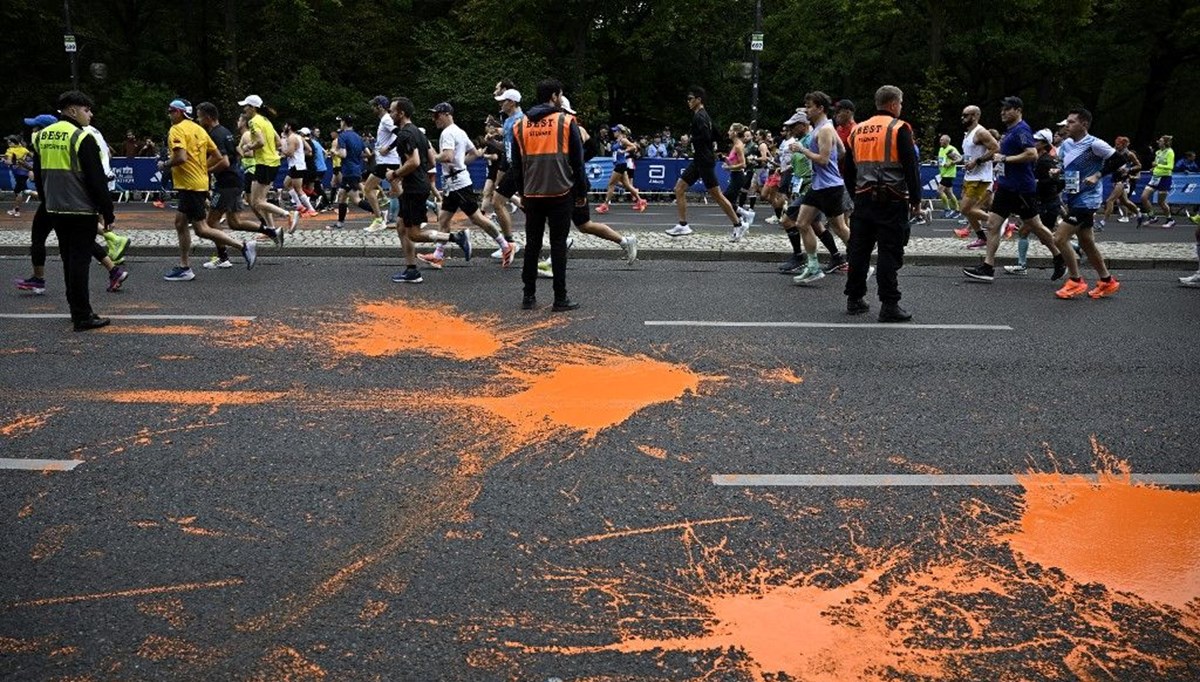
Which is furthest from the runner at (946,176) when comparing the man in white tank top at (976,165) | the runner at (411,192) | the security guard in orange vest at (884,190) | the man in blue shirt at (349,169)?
the runner at (411,192)

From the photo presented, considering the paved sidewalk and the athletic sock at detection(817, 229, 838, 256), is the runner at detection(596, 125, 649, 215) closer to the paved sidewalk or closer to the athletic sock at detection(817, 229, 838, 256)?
the paved sidewalk

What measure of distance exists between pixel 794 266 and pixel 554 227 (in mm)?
3941

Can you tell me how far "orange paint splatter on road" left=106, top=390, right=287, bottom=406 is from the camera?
641 cm

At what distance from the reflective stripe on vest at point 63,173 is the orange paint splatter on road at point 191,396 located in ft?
8.66

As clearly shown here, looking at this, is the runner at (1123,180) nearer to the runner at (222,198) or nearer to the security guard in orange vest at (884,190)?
the security guard in orange vest at (884,190)

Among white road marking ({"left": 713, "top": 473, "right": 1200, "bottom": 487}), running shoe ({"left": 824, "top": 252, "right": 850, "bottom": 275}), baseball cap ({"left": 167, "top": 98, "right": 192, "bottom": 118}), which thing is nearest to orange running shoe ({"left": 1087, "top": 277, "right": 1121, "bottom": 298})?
running shoe ({"left": 824, "top": 252, "right": 850, "bottom": 275})

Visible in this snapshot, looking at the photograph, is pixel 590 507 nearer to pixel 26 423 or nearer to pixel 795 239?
pixel 26 423

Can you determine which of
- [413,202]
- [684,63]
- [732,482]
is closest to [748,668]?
[732,482]

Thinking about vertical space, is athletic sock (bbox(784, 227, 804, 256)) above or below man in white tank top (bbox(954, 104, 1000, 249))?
below

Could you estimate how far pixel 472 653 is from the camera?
11.2 ft

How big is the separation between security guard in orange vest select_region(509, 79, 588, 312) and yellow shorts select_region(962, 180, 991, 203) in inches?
252

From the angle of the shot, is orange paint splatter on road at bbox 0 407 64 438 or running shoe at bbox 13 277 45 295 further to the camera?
running shoe at bbox 13 277 45 295

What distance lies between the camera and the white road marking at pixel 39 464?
203 inches

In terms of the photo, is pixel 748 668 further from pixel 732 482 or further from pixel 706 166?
pixel 706 166
